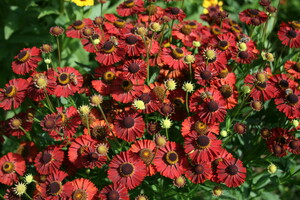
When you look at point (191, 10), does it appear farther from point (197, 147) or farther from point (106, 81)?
point (197, 147)

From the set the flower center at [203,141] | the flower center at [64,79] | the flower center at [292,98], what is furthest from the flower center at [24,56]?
the flower center at [292,98]

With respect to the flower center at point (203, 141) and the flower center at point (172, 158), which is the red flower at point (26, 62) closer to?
the flower center at point (172, 158)

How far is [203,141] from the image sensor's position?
1791mm

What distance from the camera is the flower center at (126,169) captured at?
67.9 inches

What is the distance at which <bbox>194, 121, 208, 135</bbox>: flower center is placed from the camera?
1.85 m

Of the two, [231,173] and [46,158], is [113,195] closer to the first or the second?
[46,158]

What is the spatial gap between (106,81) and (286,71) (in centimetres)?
130

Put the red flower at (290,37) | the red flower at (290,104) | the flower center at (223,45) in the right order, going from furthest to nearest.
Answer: the red flower at (290,37) < the flower center at (223,45) < the red flower at (290,104)

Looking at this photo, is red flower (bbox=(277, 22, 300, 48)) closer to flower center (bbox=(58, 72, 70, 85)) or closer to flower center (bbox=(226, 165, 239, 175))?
flower center (bbox=(226, 165, 239, 175))

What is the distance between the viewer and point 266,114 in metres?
2.39

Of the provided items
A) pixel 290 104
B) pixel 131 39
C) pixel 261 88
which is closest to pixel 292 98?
pixel 290 104

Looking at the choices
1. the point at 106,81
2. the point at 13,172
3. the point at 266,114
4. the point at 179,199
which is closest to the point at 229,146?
the point at 266,114

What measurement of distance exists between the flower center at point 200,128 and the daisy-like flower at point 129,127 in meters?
0.32

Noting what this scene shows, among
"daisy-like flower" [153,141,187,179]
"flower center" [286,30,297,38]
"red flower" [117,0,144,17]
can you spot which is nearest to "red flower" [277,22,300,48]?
"flower center" [286,30,297,38]
